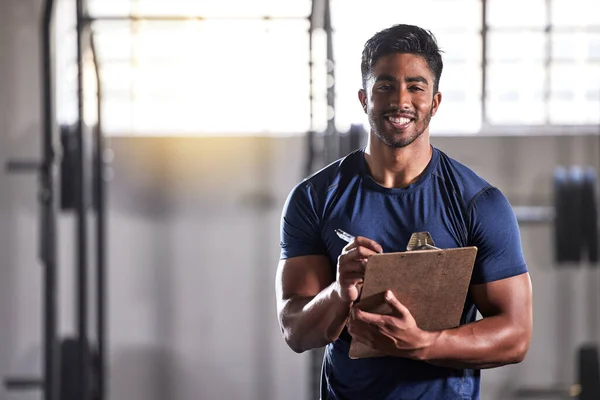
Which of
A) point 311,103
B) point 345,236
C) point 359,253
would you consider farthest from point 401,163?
point 311,103

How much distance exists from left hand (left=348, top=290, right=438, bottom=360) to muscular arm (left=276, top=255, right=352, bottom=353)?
3 centimetres

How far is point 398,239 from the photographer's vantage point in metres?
1.45

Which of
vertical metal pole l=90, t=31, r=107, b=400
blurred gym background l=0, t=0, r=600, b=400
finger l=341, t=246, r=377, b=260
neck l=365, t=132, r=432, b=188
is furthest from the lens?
blurred gym background l=0, t=0, r=600, b=400

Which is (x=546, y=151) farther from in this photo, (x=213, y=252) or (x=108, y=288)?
(x=108, y=288)

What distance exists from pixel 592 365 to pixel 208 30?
277 cm

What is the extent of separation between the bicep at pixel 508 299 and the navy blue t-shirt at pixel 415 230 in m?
0.01

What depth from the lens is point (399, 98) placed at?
143 centimetres

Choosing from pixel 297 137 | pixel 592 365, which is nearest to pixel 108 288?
pixel 297 137

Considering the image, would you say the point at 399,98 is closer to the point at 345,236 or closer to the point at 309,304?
the point at 345,236

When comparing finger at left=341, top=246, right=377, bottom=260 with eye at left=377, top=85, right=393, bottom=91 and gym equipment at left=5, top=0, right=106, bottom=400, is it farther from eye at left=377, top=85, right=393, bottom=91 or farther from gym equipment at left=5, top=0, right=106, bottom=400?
gym equipment at left=5, top=0, right=106, bottom=400

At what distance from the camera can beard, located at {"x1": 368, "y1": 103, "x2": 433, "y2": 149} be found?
1449 millimetres

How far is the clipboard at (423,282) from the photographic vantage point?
1294mm

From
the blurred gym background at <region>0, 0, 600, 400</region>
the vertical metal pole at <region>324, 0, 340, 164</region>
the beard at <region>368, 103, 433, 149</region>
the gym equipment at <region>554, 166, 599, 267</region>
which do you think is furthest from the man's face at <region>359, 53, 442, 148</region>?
the blurred gym background at <region>0, 0, 600, 400</region>

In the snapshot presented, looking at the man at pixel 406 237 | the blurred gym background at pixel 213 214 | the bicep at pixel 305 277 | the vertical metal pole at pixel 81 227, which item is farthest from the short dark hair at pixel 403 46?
the blurred gym background at pixel 213 214
